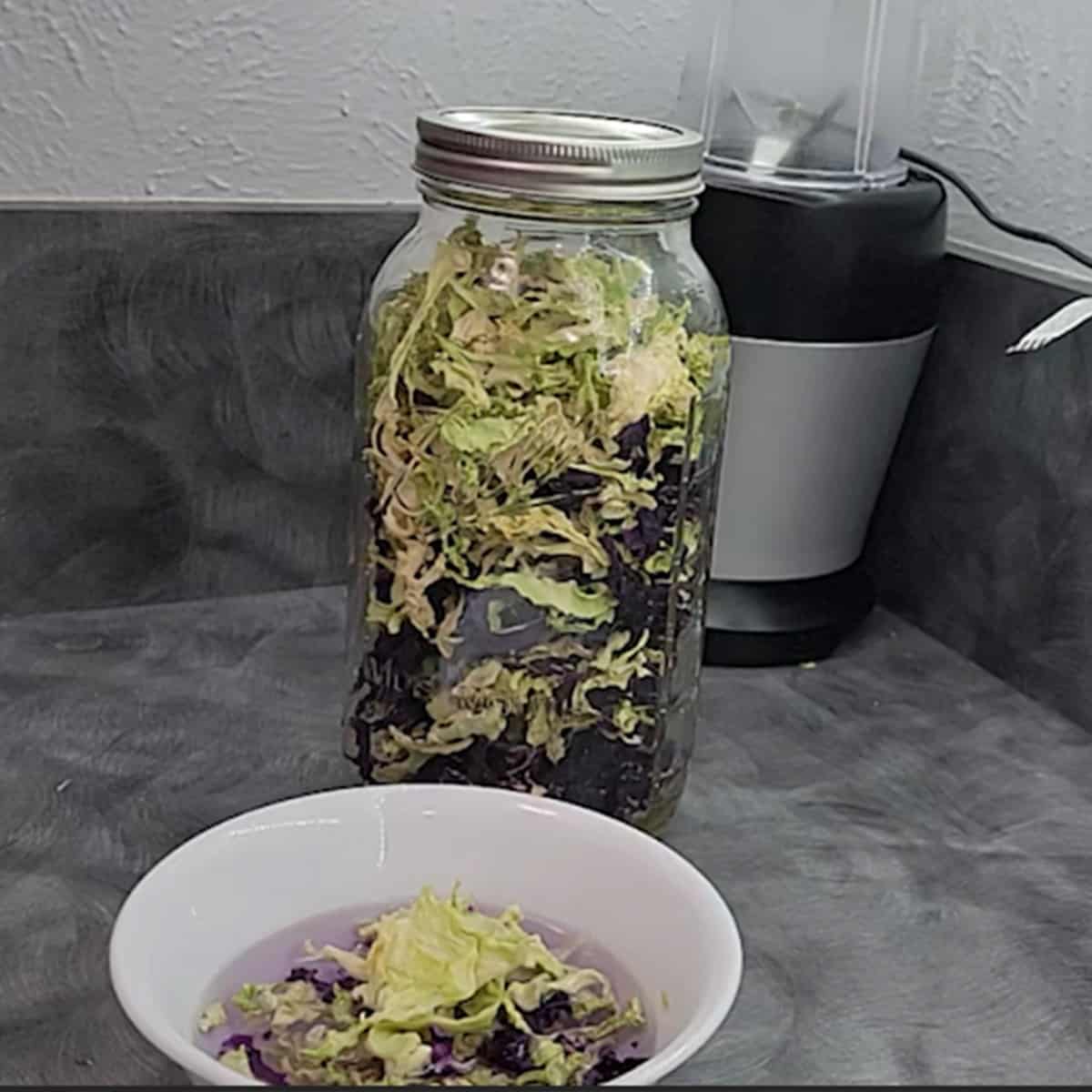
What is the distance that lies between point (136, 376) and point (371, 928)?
332 mm

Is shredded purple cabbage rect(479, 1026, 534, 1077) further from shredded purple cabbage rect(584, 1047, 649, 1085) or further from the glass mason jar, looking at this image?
the glass mason jar

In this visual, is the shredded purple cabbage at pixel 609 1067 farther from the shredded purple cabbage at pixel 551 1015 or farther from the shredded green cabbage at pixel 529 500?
the shredded green cabbage at pixel 529 500

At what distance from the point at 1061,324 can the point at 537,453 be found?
0.88 ft

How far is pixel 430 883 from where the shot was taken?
0.52m

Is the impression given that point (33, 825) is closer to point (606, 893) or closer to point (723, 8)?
point (606, 893)

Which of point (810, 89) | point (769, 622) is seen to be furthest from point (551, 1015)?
point (810, 89)

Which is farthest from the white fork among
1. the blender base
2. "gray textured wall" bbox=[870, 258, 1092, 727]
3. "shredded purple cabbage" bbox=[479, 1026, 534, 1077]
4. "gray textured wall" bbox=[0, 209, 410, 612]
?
"shredded purple cabbage" bbox=[479, 1026, 534, 1077]

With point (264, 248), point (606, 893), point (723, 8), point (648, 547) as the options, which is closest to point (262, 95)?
point (264, 248)

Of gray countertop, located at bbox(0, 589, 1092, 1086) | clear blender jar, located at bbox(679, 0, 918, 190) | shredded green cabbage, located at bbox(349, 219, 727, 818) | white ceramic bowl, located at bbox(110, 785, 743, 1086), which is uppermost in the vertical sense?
clear blender jar, located at bbox(679, 0, 918, 190)

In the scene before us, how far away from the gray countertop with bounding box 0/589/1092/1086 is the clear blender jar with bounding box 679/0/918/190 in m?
0.22

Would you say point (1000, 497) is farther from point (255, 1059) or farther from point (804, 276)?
point (255, 1059)

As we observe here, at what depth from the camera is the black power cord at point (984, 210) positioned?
76 centimetres

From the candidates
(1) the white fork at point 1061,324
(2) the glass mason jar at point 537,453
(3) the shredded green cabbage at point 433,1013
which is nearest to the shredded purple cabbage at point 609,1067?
(3) the shredded green cabbage at point 433,1013

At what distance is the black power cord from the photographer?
763mm
